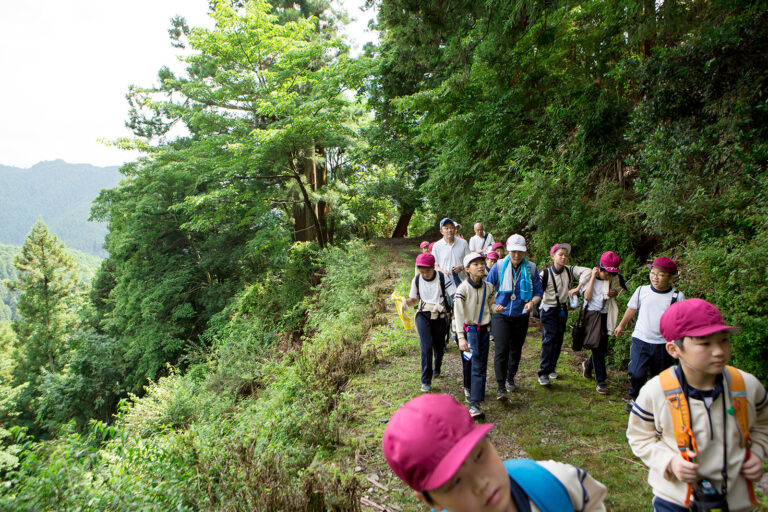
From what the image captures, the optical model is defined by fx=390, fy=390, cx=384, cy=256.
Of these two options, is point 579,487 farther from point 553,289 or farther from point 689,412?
point 553,289

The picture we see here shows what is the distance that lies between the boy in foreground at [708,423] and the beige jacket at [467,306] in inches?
104

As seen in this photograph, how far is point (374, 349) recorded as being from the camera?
277 inches

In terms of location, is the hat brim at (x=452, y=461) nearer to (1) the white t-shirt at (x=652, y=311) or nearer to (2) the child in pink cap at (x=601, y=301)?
(1) the white t-shirt at (x=652, y=311)

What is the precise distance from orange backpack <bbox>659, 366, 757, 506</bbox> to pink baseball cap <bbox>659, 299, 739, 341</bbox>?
0.21 meters

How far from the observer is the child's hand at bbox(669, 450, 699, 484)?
1.80m

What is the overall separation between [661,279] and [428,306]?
258cm

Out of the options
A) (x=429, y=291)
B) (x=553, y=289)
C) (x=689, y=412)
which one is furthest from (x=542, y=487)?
(x=553, y=289)

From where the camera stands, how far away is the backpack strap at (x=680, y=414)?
73.9 inches

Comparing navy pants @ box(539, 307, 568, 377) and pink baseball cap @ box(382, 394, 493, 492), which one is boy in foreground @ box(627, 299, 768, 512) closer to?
pink baseball cap @ box(382, 394, 493, 492)

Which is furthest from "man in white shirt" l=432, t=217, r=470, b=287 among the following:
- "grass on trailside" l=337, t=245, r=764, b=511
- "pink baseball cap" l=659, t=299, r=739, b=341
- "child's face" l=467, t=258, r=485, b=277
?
"pink baseball cap" l=659, t=299, r=739, b=341

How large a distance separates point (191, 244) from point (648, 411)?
78.9 ft

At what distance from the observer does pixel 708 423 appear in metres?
1.88

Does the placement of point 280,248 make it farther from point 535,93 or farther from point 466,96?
point 535,93

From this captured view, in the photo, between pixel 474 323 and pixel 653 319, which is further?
pixel 474 323
